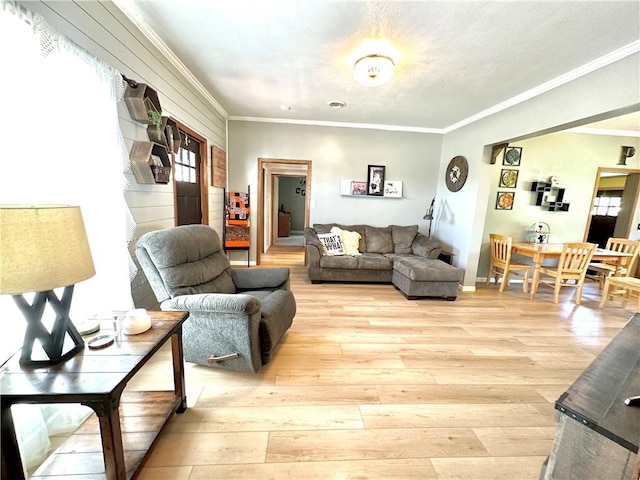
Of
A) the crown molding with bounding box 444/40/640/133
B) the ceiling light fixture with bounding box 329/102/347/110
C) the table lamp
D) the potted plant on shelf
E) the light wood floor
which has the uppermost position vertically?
the ceiling light fixture with bounding box 329/102/347/110

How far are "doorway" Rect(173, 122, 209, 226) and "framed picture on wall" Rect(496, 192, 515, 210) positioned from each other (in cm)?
450

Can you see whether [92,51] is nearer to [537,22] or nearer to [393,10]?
[393,10]

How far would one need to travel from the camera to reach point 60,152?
1272mm

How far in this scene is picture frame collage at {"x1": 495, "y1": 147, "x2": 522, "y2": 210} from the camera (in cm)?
403

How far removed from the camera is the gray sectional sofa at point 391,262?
11.2ft

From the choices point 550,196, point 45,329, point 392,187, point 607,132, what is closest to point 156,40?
point 45,329

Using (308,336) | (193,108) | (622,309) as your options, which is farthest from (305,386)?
(622,309)

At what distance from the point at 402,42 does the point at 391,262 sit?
8.98 feet

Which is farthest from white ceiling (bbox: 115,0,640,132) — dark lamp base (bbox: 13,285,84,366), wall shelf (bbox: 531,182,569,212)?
dark lamp base (bbox: 13,285,84,366)

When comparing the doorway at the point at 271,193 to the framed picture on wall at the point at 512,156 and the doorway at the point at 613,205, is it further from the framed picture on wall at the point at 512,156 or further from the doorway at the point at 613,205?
the doorway at the point at 613,205

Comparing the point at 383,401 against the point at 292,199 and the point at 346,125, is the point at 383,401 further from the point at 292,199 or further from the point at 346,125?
the point at 292,199

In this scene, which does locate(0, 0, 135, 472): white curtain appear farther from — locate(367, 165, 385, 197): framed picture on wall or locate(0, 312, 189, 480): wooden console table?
locate(367, 165, 385, 197): framed picture on wall

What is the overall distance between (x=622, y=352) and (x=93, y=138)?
2.83m

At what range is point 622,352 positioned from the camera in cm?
110
